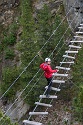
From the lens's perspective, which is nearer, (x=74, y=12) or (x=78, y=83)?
(x=78, y=83)

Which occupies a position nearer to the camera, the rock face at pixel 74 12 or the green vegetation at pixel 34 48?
the green vegetation at pixel 34 48

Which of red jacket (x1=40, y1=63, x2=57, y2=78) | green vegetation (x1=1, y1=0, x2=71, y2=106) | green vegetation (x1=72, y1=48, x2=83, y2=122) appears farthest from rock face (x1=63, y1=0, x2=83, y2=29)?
red jacket (x1=40, y1=63, x2=57, y2=78)

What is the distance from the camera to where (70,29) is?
21016 millimetres

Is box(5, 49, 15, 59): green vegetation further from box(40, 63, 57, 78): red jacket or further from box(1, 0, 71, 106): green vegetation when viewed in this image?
box(40, 63, 57, 78): red jacket

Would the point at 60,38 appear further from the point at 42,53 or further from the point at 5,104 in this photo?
the point at 5,104

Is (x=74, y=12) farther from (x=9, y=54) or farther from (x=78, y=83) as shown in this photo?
(x=78, y=83)

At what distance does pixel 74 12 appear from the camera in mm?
21594

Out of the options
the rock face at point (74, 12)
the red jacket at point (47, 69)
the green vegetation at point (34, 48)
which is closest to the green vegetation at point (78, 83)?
the green vegetation at point (34, 48)

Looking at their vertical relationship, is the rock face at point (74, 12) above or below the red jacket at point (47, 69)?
above

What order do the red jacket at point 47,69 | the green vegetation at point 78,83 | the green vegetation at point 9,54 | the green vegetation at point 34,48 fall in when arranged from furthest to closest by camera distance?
the green vegetation at point 9,54 → the green vegetation at point 34,48 → the green vegetation at point 78,83 → the red jacket at point 47,69

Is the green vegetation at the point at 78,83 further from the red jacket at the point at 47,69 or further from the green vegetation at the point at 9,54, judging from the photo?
the green vegetation at the point at 9,54

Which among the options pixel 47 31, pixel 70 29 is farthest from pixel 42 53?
pixel 70 29

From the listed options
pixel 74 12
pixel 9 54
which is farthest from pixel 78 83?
pixel 9 54

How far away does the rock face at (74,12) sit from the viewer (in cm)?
2139
